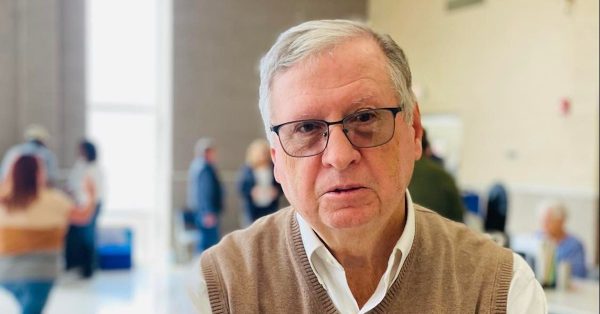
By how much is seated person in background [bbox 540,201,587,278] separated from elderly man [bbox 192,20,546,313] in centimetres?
258

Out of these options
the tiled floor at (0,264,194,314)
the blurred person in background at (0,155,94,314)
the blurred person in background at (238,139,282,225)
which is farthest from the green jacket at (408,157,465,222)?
the blurred person in background at (238,139,282,225)

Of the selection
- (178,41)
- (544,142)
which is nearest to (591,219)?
(544,142)

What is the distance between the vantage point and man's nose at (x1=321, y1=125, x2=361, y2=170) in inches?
40.1

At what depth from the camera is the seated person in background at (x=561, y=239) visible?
3723mm

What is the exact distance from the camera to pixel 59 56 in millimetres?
5824

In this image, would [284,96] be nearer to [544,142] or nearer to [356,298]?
[356,298]

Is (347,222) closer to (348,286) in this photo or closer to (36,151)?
(348,286)

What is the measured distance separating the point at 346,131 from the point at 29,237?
9.47 ft

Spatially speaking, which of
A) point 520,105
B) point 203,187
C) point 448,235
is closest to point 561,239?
point 520,105

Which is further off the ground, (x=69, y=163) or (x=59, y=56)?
(x=59, y=56)

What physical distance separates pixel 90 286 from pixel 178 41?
11.2ft

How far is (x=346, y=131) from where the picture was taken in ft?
3.42

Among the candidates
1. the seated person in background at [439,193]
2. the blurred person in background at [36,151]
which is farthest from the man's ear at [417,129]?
the blurred person in background at [36,151]

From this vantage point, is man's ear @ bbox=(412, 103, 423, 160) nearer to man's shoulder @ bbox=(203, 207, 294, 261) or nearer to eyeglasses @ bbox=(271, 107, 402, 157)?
eyeglasses @ bbox=(271, 107, 402, 157)
